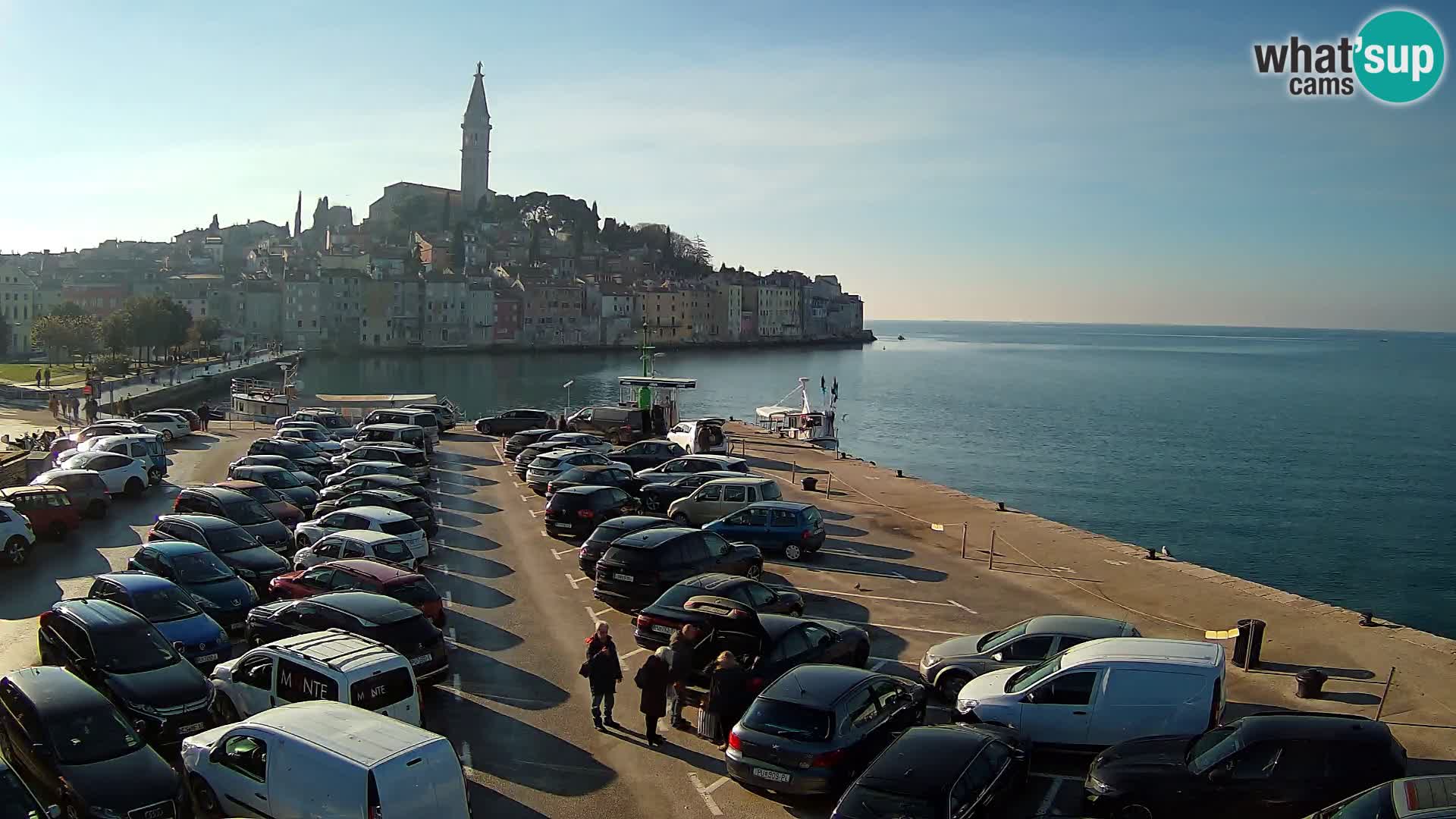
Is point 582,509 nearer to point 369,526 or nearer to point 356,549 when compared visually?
point 369,526

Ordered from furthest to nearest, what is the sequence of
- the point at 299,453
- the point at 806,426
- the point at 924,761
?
the point at 806,426, the point at 299,453, the point at 924,761

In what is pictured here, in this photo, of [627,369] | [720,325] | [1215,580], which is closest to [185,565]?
[1215,580]

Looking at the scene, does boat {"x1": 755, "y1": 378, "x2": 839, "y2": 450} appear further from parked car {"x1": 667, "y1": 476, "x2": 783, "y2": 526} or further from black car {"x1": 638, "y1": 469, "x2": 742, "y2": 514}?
parked car {"x1": 667, "y1": 476, "x2": 783, "y2": 526}

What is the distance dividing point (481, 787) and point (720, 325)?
18139 cm

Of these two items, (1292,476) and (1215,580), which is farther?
(1292,476)

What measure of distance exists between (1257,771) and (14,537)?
19.7 meters

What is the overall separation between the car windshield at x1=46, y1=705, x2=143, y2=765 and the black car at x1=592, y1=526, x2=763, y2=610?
25.8 feet

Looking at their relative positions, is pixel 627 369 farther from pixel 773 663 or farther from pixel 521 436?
pixel 773 663

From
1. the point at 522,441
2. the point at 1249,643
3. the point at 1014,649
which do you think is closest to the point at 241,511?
the point at 1014,649

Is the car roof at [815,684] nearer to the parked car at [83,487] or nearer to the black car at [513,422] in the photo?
the parked car at [83,487]

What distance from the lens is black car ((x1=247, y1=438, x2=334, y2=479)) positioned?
93.1 feet

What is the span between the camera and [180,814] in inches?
345

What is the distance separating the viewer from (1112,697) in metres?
10.8

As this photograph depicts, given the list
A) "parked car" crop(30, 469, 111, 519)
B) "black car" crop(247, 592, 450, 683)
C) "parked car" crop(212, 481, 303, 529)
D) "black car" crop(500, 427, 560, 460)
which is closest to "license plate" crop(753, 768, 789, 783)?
"black car" crop(247, 592, 450, 683)
